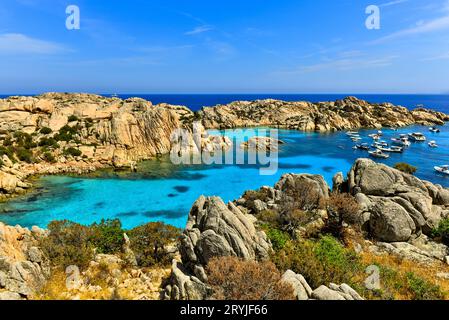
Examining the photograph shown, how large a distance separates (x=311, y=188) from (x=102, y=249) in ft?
54.8

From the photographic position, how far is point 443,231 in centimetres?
1939

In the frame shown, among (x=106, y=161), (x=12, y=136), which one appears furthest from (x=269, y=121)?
(x=12, y=136)

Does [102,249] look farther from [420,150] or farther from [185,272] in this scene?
[420,150]

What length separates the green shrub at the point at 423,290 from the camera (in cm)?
1200

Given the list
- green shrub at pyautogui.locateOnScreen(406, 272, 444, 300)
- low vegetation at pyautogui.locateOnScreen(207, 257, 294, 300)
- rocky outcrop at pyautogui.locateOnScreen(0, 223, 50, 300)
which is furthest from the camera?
green shrub at pyautogui.locateOnScreen(406, 272, 444, 300)

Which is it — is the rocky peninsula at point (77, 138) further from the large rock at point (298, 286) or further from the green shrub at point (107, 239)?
the large rock at point (298, 286)

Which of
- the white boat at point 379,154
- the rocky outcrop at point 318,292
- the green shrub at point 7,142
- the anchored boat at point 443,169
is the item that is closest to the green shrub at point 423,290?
the rocky outcrop at point 318,292

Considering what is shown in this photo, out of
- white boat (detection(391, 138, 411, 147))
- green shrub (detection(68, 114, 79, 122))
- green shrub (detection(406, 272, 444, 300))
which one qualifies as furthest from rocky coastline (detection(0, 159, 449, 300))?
white boat (detection(391, 138, 411, 147))

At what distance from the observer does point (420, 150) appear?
63.9 m

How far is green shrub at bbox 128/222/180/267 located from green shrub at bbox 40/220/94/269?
2425 millimetres

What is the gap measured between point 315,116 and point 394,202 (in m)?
85.0

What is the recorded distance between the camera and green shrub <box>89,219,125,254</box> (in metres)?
16.8

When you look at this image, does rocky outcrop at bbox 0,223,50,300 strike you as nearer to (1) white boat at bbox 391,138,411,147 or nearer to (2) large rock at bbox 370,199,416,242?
(2) large rock at bbox 370,199,416,242
